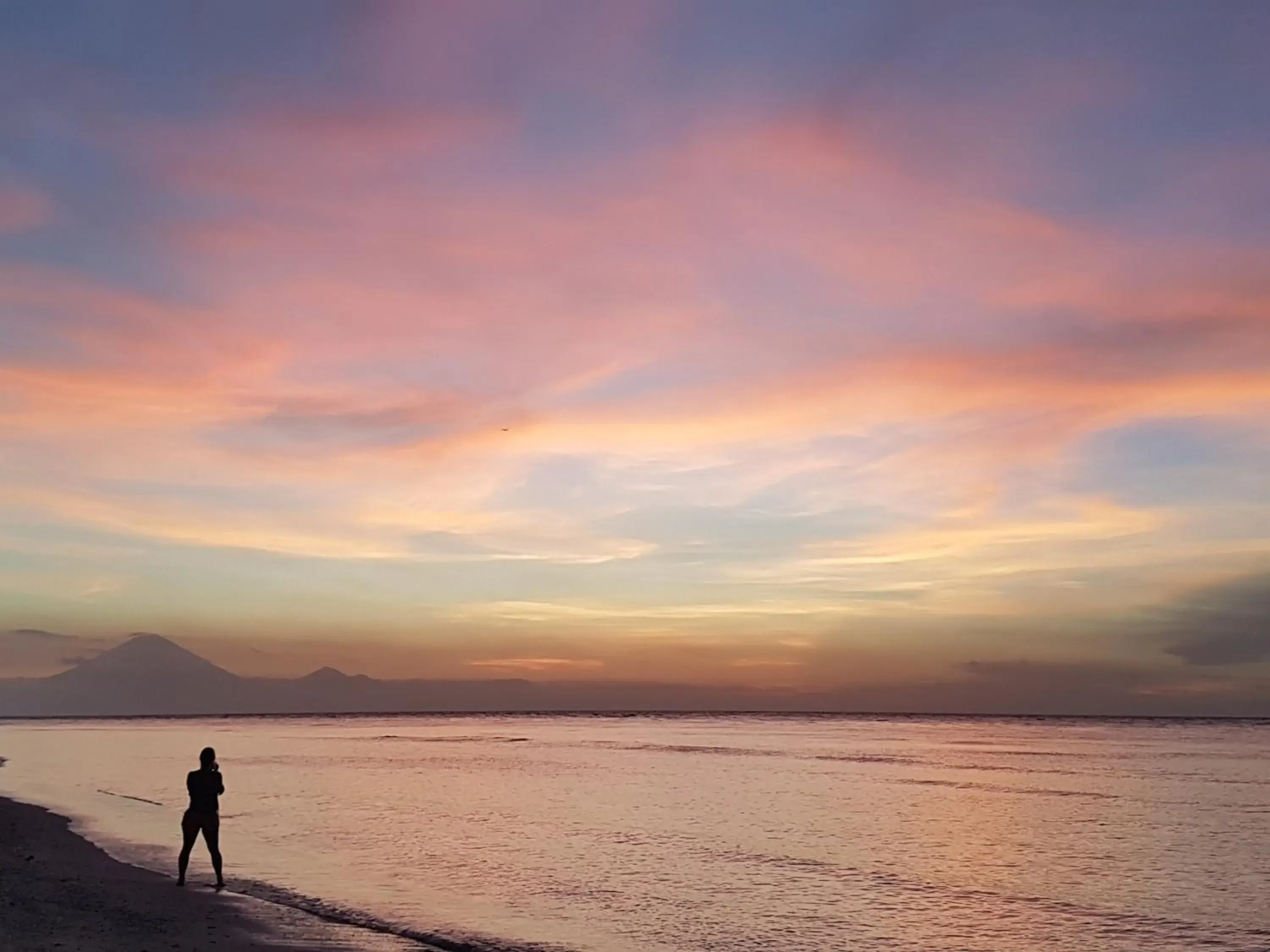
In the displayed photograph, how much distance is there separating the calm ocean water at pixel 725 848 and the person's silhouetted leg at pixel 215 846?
0.62 m

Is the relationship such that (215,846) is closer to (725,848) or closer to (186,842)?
(186,842)

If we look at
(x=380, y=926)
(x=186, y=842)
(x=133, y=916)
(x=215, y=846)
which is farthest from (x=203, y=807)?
(x=380, y=926)

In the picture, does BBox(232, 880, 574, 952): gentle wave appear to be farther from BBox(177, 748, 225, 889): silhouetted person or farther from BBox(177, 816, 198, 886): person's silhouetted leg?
BBox(177, 748, 225, 889): silhouetted person

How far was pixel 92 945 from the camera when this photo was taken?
16.8 m

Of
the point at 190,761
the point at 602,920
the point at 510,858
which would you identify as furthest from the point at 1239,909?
the point at 190,761

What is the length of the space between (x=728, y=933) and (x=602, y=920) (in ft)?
9.60

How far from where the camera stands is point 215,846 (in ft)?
77.7

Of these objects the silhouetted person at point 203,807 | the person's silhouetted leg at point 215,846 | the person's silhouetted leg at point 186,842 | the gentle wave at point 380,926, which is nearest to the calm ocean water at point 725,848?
A: the gentle wave at point 380,926

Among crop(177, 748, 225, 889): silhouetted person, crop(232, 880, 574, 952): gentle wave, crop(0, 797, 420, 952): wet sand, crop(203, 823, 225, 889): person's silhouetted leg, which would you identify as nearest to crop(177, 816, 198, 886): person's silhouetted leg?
crop(177, 748, 225, 889): silhouetted person

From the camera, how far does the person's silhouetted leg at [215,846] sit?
23.1m

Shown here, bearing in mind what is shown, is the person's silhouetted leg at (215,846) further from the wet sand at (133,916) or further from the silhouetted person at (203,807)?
the wet sand at (133,916)

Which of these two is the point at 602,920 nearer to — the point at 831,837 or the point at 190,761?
the point at 831,837

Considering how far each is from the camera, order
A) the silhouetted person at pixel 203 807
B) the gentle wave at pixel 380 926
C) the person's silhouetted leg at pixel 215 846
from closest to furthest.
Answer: the gentle wave at pixel 380 926 < the silhouetted person at pixel 203 807 < the person's silhouetted leg at pixel 215 846

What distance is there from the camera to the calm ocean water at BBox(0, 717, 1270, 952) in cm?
2269
